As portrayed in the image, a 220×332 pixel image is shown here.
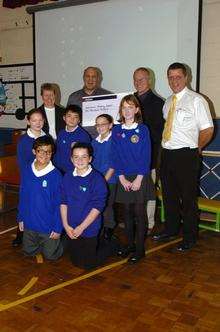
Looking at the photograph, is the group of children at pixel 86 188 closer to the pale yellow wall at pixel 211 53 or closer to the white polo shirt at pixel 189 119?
the white polo shirt at pixel 189 119

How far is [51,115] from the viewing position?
3.30 meters

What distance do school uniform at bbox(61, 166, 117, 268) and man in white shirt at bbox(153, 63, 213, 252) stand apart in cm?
69

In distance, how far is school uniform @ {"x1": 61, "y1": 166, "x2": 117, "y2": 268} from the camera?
268cm

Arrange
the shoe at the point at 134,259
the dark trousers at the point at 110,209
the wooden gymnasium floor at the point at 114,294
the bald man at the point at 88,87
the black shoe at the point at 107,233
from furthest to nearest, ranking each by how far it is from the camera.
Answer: the bald man at the point at 88,87
the black shoe at the point at 107,233
the dark trousers at the point at 110,209
the shoe at the point at 134,259
the wooden gymnasium floor at the point at 114,294

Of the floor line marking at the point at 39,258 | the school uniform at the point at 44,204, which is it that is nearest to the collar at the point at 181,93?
the school uniform at the point at 44,204

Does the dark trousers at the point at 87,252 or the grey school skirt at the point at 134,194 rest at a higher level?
the grey school skirt at the point at 134,194

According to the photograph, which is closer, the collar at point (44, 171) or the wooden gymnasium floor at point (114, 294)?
the wooden gymnasium floor at point (114, 294)

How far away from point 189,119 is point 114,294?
4.58 feet

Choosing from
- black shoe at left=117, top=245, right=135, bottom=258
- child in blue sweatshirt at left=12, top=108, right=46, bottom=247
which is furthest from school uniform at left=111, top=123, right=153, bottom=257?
child in blue sweatshirt at left=12, top=108, right=46, bottom=247

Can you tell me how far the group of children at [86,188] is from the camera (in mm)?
2693

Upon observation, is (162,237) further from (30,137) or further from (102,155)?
(30,137)

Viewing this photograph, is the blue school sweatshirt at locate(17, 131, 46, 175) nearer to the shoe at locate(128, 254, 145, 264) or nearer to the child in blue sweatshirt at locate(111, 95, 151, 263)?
the child in blue sweatshirt at locate(111, 95, 151, 263)

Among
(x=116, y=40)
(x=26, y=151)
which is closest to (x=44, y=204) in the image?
(x=26, y=151)

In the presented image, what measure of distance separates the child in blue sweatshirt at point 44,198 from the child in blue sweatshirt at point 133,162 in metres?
0.46
